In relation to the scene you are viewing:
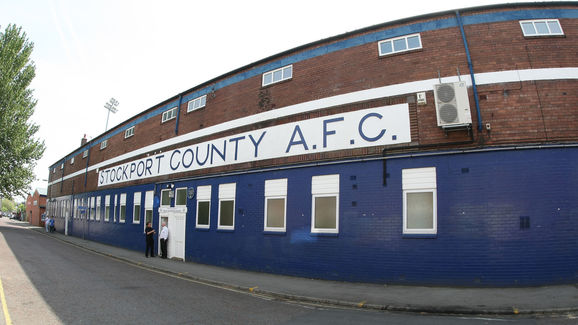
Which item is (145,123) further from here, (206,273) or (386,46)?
(386,46)

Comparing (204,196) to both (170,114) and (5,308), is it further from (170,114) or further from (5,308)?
(5,308)

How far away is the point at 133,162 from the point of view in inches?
853

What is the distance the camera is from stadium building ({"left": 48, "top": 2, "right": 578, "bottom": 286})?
844 cm

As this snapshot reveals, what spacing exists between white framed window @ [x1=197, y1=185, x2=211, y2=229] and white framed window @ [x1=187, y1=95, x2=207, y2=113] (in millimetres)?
4339

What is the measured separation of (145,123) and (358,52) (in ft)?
51.4

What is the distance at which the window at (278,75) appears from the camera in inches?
512

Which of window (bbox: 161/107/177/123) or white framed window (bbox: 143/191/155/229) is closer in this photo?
window (bbox: 161/107/177/123)

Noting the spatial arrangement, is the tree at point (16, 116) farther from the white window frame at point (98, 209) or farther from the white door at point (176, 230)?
the white door at point (176, 230)

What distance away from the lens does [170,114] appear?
1898 centimetres

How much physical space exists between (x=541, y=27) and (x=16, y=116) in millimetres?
38854

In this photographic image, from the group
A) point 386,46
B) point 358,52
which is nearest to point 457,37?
point 386,46

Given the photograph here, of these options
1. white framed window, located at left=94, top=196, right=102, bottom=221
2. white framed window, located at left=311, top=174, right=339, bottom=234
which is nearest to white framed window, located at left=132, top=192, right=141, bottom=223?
white framed window, located at left=94, top=196, right=102, bottom=221

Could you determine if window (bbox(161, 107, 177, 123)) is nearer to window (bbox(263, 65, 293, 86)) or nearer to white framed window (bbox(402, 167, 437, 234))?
window (bbox(263, 65, 293, 86))

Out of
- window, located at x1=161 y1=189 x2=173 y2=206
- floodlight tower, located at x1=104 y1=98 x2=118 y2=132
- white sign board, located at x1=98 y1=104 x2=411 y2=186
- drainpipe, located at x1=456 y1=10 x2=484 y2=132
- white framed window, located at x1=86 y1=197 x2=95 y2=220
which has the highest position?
floodlight tower, located at x1=104 y1=98 x2=118 y2=132
